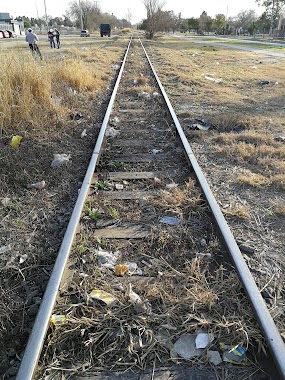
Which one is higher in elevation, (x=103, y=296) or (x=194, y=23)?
(x=194, y=23)

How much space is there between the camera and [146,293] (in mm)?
2240

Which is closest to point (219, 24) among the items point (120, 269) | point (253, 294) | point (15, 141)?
point (15, 141)

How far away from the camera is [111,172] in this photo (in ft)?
13.4

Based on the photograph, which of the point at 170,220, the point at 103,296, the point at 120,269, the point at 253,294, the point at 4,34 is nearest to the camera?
the point at 253,294

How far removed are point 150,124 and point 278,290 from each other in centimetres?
435

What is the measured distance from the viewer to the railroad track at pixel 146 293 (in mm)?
1792

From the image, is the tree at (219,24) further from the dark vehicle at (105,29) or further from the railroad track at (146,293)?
the railroad track at (146,293)

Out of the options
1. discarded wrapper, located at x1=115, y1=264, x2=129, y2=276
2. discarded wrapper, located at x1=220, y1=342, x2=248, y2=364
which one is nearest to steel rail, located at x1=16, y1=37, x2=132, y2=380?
discarded wrapper, located at x1=115, y1=264, x2=129, y2=276

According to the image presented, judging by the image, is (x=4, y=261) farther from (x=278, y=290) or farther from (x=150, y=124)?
(x=150, y=124)

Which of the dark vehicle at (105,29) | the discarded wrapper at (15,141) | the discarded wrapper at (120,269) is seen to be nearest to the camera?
the discarded wrapper at (120,269)

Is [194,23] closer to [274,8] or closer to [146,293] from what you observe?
[274,8]

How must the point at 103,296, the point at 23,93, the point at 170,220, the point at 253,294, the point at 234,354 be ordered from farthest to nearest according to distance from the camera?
the point at 23,93 → the point at 170,220 → the point at 103,296 → the point at 253,294 → the point at 234,354

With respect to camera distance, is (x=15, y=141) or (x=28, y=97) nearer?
(x=15, y=141)

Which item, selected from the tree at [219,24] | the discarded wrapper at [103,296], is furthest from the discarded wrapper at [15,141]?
the tree at [219,24]
